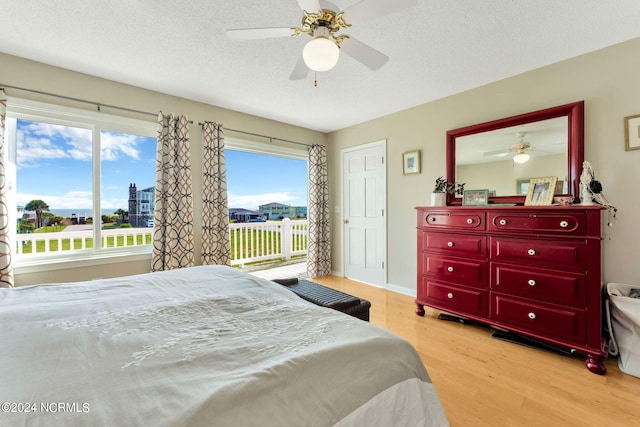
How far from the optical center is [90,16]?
1.96 meters

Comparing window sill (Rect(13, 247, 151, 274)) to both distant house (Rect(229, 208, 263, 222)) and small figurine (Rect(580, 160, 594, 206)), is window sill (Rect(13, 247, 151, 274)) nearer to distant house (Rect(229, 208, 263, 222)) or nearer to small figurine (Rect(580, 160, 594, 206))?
distant house (Rect(229, 208, 263, 222))

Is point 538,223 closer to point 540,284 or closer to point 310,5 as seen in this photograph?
point 540,284

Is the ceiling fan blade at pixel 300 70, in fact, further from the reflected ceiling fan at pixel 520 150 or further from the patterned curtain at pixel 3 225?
the patterned curtain at pixel 3 225

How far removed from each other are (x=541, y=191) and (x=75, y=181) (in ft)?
15.2

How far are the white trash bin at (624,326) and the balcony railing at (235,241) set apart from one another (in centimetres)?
454

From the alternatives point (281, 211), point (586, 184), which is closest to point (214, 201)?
point (281, 211)

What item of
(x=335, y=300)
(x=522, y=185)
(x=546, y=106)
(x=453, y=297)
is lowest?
(x=453, y=297)

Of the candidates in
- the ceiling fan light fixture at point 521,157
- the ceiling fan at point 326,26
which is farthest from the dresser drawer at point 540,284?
the ceiling fan at point 326,26

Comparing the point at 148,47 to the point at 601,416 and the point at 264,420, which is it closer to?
the point at 264,420

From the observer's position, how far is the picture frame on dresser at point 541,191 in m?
2.48

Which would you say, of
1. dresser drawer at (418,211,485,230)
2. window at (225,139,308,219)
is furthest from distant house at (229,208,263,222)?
dresser drawer at (418,211,485,230)

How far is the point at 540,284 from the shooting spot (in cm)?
227

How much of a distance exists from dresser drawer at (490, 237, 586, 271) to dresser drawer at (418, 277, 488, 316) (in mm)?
415

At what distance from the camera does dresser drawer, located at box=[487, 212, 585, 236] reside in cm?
209
